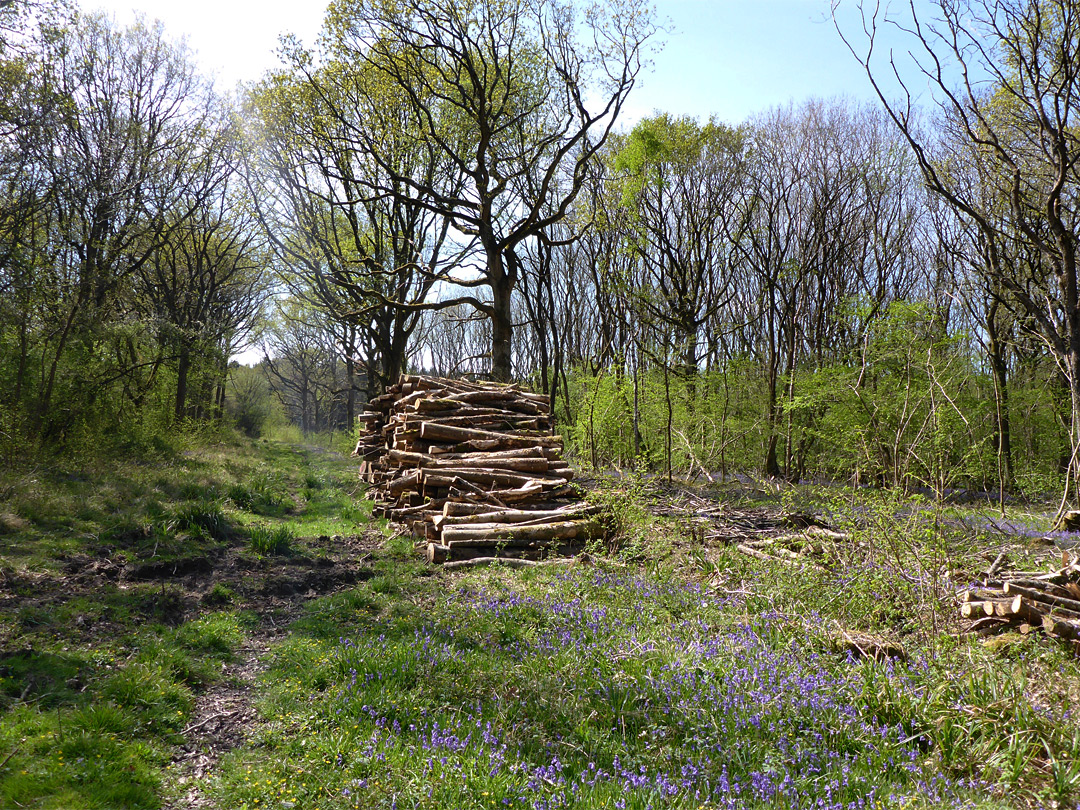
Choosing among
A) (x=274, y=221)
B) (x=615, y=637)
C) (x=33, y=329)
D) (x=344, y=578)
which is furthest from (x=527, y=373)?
(x=615, y=637)

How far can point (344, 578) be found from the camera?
22.5 feet

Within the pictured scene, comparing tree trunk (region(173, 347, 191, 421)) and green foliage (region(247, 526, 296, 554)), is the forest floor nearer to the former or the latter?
green foliage (region(247, 526, 296, 554))

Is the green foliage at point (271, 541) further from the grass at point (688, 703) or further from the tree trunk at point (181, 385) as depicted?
the tree trunk at point (181, 385)

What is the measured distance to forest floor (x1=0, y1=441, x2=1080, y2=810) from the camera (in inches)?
109

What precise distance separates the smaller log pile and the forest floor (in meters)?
0.17

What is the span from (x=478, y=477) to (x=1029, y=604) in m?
6.97

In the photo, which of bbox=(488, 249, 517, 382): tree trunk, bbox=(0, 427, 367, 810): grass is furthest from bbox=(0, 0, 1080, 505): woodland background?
bbox=(0, 427, 367, 810): grass

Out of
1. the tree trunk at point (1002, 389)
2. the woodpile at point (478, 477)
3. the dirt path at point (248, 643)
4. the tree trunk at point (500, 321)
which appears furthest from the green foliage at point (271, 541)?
the tree trunk at point (1002, 389)

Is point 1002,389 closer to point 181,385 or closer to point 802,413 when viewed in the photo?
point 802,413

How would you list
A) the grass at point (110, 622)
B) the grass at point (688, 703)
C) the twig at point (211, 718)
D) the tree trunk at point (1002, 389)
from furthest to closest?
the tree trunk at point (1002, 389) → the twig at point (211, 718) → the grass at point (110, 622) → the grass at point (688, 703)

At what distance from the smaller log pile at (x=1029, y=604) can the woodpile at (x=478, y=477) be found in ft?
14.5

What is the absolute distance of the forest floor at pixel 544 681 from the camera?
2768 mm

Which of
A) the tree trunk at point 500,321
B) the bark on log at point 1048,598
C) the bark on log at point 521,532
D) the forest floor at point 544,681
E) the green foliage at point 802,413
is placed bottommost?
the forest floor at point 544,681

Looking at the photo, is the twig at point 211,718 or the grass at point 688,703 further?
the twig at point 211,718
